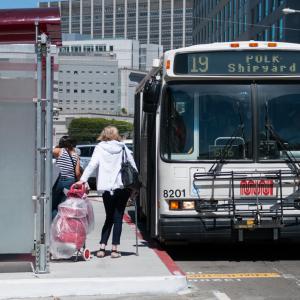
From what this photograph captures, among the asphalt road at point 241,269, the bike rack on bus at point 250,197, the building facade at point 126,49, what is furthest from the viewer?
the building facade at point 126,49

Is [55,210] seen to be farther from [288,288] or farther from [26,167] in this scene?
[288,288]

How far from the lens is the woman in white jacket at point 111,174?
28.1ft

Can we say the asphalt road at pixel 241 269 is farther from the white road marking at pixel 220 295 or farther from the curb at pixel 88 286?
the curb at pixel 88 286

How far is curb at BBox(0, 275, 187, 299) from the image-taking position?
694 centimetres

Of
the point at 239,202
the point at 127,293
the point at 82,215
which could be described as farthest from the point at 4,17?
the point at 239,202

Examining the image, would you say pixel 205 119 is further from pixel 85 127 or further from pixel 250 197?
pixel 85 127

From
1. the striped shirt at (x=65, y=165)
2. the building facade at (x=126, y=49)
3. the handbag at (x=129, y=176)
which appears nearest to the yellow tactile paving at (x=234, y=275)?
the handbag at (x=129, y=176)

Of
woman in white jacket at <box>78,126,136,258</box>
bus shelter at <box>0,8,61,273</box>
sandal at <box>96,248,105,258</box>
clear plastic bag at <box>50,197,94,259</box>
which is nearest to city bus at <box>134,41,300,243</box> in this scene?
woman in white jacket at <box>78,126,136,258</box>

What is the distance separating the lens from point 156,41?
185m

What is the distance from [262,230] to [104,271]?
2.50 metres

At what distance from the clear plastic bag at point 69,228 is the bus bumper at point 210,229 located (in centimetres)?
124

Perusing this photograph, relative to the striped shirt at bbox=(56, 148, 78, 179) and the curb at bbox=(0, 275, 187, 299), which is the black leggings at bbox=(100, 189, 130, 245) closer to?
the curb at bbox=(0, 275, 187, 299)

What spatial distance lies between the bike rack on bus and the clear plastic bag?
1662 mm

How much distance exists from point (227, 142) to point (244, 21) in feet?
203
